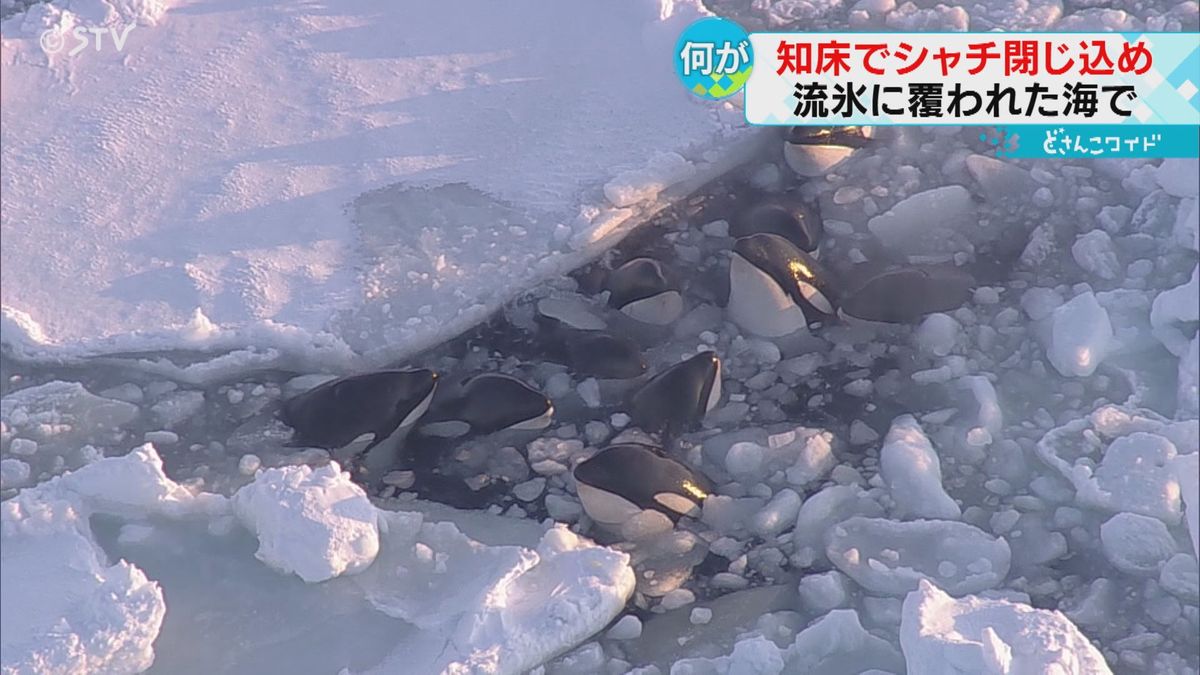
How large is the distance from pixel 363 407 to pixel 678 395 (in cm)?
83

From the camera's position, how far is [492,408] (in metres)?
3.40

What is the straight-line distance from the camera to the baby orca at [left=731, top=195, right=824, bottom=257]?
3.83 m

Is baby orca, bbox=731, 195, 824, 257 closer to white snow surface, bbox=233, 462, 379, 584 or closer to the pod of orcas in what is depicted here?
the pod of orcas

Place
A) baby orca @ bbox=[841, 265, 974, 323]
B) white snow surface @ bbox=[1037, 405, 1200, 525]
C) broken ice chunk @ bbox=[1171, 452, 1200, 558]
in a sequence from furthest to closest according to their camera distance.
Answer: baby orca @ bbox=[841, 265, 974, 323] → white snow surface @ bbox=[1037, 405, 1200, 525] → broken ice chunk @ bbox=[1171, 452, 1200, 558]

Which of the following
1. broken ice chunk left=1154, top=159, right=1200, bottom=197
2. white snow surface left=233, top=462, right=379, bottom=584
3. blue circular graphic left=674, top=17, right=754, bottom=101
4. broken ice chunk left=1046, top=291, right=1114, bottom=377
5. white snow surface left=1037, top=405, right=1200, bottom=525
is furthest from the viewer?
blue circular graphic left=674, top=17, right=754, bottom=101

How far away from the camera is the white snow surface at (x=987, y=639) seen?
107 inches

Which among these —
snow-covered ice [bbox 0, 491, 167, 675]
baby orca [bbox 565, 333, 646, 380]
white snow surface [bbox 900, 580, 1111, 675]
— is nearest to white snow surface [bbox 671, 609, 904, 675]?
white snow surface [bbox 900, 580, 1111, 675]

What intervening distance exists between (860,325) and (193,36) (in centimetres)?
264

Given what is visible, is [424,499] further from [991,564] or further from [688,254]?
[991,564]

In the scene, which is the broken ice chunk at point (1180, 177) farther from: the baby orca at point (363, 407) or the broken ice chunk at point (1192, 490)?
the baby orca at point (363, 407)

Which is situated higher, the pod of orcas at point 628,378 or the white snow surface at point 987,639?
the pod of orcas at point 628,378

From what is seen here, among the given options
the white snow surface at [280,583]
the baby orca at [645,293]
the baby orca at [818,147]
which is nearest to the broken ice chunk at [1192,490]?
the white snow surface at [280,583]
